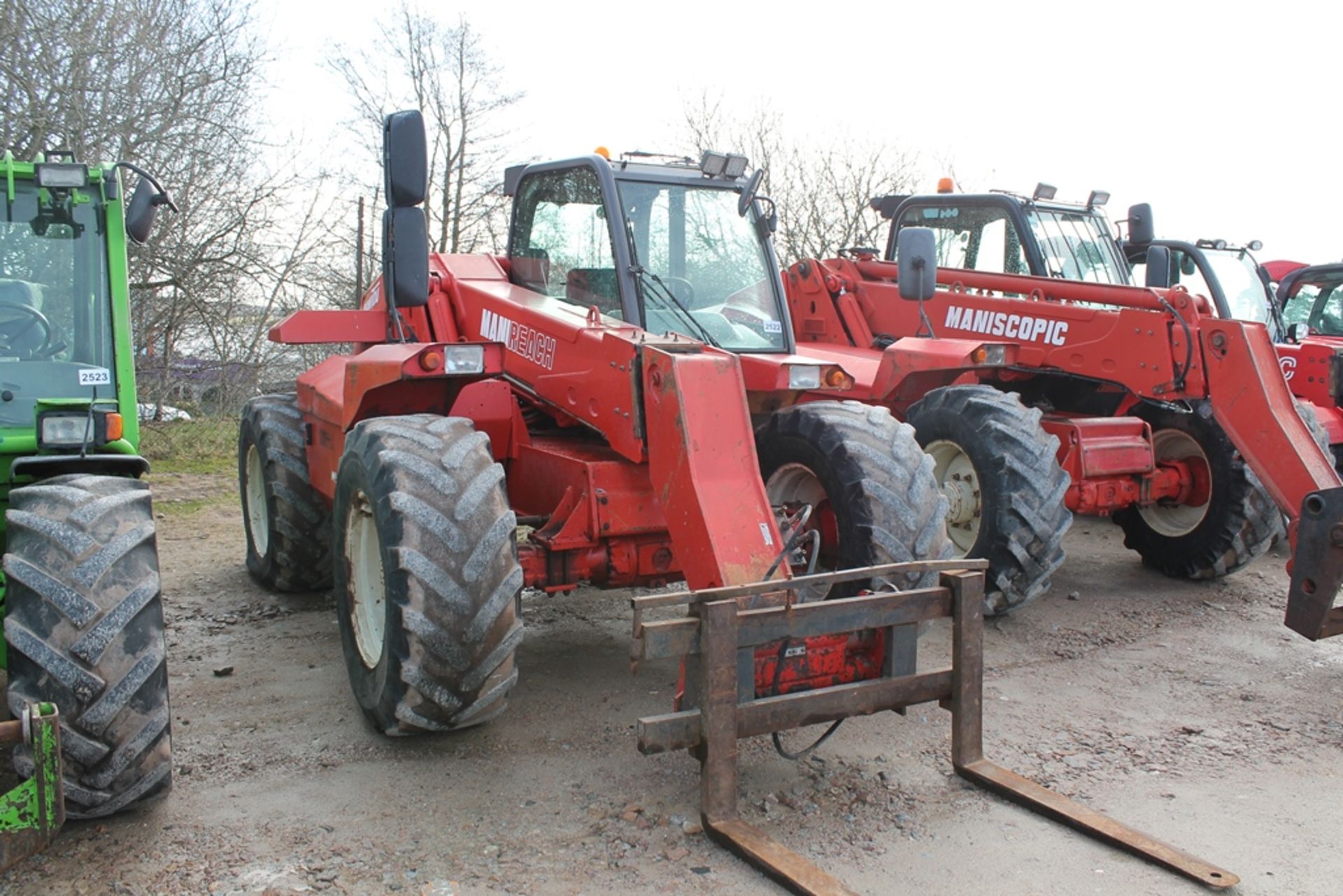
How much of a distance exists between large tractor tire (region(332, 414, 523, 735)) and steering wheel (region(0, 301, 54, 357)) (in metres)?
1.26

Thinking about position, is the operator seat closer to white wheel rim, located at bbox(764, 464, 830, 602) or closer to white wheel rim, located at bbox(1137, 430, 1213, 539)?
white wheel rim, located at bbox(764, 464, 830, 602)

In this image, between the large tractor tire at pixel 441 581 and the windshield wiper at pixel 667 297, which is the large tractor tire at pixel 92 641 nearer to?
the large tractor tire at pixel 441 581

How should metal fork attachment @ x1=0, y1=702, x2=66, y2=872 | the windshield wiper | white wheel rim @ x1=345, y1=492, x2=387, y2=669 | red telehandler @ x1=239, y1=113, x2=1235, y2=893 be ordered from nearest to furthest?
1. metal fork attachment @ x1=0, y1=702, x2=66, y2=872
2. red telehandler @ x1=239, y1=113, x2=1235, y2=893
3. white wheel rim @ x1=345, y1=492, x2=387, y2=669
4. the windshield wiper

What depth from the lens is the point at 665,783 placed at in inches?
165

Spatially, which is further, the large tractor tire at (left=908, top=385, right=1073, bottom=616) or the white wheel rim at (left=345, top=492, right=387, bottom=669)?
the large tractor tire at (left=908, top=385, right=1073, bottom=616)

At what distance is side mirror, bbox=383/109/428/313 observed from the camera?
457 centimetres

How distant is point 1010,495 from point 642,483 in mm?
2433

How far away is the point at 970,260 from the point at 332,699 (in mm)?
5783

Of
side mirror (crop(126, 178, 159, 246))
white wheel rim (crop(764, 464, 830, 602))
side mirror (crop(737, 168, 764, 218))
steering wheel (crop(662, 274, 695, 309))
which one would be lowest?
white wheel rim (crop(764, 464, 830, 602))

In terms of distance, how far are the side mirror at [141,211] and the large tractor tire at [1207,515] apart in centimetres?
608

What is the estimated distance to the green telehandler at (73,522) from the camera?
10.9 ft

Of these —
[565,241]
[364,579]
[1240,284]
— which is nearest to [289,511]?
[364,579]

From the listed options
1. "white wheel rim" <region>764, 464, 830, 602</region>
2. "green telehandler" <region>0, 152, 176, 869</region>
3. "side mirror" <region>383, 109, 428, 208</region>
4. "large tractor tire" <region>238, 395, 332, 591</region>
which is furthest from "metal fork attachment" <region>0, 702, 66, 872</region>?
"large tractor tire" <region>238, 395, 332, 591</region>

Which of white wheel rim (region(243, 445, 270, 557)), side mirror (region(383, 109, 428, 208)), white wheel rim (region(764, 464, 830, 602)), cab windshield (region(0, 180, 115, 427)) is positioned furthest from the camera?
white wheel rim (region(243, 445, 270, 557))
